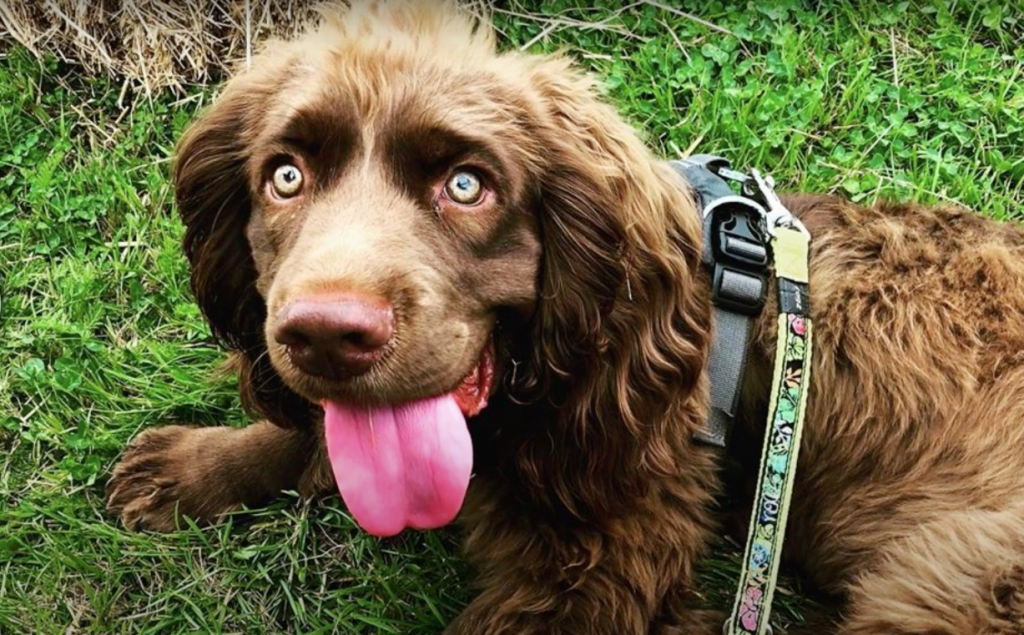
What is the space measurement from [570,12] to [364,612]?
2694mm

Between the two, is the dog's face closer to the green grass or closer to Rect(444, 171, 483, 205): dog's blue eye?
Rect(444, 171, 483, 205): dog's blue eye

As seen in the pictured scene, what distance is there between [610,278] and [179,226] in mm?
2161

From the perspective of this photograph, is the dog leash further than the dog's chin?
Yes

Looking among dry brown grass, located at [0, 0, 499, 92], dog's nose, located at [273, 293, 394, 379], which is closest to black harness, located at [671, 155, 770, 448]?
dog's nose, located at [273, 293, 394, 379]

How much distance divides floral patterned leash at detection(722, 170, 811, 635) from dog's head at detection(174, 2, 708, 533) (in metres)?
0.21

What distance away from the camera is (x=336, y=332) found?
75.2 inches

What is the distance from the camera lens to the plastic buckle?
101 inches

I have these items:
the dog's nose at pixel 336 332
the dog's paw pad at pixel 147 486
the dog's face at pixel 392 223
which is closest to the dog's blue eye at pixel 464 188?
the dog's face at pixel 392 223

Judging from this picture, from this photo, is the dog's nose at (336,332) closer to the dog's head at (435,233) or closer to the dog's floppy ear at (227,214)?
the dog's head at (435,233)

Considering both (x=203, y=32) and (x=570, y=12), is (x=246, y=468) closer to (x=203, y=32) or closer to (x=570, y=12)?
(x=203, y=32)

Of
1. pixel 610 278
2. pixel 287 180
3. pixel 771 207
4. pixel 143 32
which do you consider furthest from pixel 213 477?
pixel 143 32

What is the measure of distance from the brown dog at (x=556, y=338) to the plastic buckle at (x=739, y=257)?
61mm

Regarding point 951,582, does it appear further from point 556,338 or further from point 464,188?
point 464,188

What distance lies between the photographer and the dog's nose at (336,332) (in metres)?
1.90
